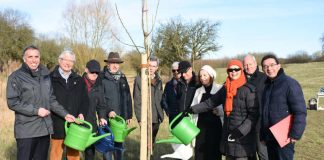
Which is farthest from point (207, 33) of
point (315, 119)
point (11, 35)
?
point (315, 119)

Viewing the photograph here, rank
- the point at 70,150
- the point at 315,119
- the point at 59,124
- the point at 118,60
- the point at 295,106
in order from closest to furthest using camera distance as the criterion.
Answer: the point at 295,106, the point at 59,124, the point at 70,150, the point at 118,60, the point at 315,119

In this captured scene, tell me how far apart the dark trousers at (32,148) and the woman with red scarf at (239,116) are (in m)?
1.84

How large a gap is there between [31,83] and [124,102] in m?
1.61

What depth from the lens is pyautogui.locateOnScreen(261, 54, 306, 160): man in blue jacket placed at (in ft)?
10.7

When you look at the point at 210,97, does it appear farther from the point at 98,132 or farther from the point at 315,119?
the point at 315,119

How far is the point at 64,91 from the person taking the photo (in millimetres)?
3818

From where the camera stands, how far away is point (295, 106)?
3277 mm

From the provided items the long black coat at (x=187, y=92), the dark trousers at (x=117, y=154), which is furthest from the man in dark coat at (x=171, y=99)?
the dark trousers at (x=117, y=154)

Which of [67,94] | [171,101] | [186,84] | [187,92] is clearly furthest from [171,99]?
[67,94]

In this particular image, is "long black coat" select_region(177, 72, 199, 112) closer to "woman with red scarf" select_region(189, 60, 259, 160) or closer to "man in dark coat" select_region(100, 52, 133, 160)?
"woman with red scarf" select_region(189, 60, 259, 160)

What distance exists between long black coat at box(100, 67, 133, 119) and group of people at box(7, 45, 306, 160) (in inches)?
4.9

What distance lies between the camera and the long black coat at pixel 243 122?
339 centimetres

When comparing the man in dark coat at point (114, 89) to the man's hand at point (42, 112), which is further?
the man in dark coat at point (114, 89)

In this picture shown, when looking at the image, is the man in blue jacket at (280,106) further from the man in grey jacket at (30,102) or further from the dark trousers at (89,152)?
the man in grey jacket at (30,102)
